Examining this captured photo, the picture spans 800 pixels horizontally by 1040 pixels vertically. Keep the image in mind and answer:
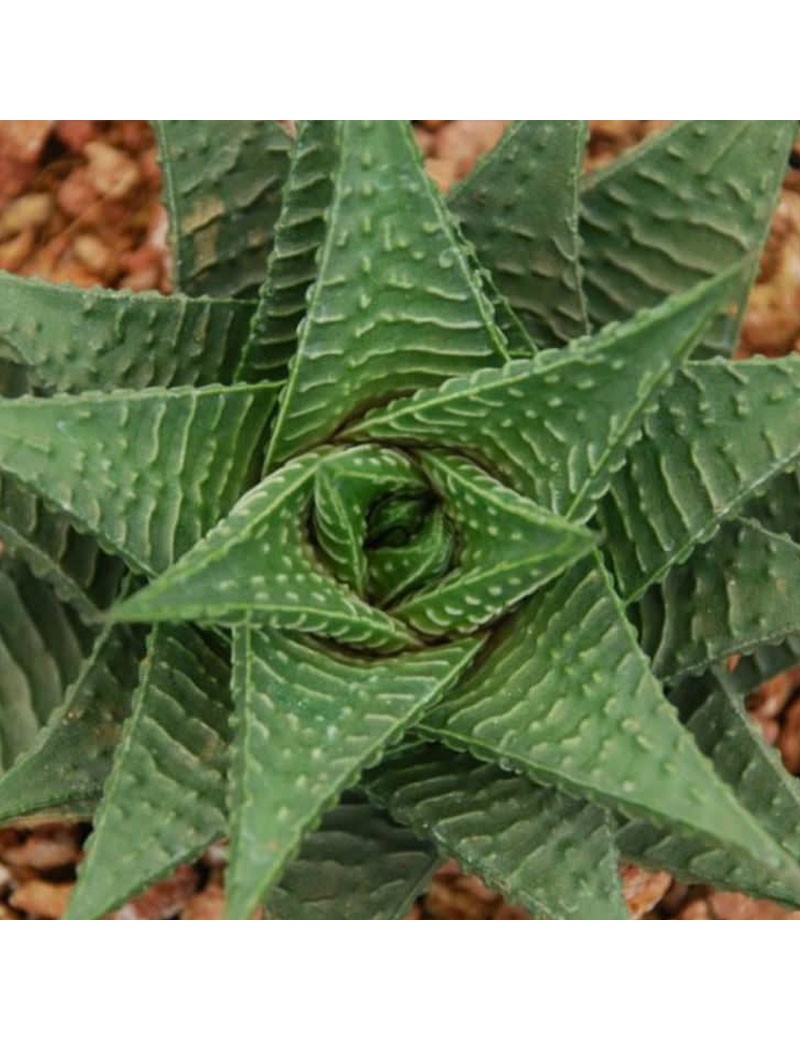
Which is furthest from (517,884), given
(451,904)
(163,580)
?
(451,904)

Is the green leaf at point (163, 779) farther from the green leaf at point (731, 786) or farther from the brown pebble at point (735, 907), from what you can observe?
the brown pebble at point (735, 907)

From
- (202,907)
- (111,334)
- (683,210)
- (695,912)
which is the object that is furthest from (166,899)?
(683,210)

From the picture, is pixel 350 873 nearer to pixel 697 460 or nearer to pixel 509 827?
pixel 509 827

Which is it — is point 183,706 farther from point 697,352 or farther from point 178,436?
point 697,352

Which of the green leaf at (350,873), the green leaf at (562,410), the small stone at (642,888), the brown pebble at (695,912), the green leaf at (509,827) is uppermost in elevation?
the green leaf at (562,410)

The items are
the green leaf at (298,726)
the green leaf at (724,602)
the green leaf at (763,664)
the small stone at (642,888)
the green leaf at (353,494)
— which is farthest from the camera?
the small stone at (642,888)

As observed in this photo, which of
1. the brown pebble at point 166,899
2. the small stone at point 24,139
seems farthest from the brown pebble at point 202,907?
the small stone at point 24,139
